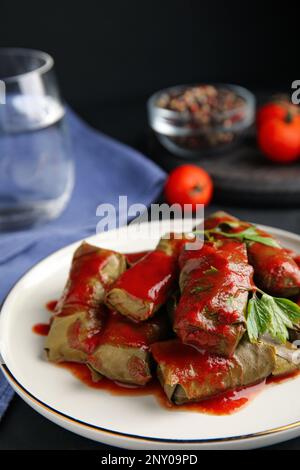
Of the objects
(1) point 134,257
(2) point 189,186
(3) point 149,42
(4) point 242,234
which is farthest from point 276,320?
(3) point 149,42

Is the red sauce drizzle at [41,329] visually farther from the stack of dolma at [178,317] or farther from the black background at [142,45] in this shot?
the black background at [142,45]

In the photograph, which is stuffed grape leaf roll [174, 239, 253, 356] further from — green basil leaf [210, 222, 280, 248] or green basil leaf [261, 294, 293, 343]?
green basil leaf [210, 222, 280, 248]

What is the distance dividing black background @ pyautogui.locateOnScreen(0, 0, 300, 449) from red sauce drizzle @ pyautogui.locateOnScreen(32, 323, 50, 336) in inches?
103

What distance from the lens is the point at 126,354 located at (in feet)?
8.82

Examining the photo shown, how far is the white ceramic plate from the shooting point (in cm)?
238

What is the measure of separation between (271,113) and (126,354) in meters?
2.71

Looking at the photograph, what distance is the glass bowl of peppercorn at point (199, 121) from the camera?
4.80 meters

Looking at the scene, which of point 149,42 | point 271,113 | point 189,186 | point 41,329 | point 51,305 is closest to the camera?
point 41,329

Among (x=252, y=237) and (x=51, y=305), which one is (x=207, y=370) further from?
(x=51, y=305)

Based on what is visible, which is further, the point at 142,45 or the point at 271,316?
the point at 142,45

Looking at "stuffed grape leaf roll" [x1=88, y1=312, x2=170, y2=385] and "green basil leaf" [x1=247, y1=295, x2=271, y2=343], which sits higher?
"green basil leaf" [x1=247, y1=295, x2=271, y2=343]

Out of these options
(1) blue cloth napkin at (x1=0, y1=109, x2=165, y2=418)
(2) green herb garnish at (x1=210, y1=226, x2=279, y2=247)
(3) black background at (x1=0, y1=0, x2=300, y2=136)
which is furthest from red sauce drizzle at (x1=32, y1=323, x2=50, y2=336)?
(3) black background at (x1=0, y1=0, x2=300, y2=136)

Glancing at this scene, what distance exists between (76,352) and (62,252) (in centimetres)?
78

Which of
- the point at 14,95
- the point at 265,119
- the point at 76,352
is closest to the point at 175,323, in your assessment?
the point at 76,352
